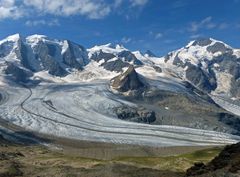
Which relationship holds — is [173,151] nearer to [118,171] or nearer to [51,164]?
[51,164]

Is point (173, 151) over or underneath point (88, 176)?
over

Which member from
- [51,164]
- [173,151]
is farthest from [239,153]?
[173,151]

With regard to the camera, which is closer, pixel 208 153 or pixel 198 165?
pixel 198 165

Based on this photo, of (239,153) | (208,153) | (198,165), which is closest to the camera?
(239,153)

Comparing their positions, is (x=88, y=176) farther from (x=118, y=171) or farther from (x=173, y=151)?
(x=173, y=151)

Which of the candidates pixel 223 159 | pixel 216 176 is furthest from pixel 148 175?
pixel 216 176

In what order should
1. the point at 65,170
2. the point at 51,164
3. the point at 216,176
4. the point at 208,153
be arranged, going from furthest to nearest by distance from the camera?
1. the point at 208,153
2. the point at 51,164
3. the point at 65,170
4. the point at 216,176
